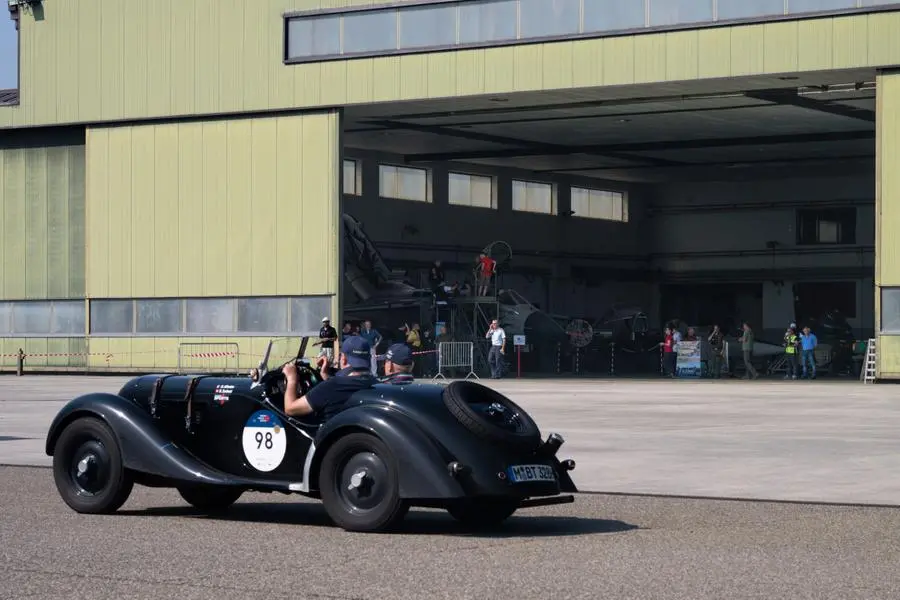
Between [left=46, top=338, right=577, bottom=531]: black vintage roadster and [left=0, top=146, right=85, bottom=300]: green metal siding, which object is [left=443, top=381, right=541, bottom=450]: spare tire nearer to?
[left=46, top=338, right=577, bottom=531]: black vintage roadster

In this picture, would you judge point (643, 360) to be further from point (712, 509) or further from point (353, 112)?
point (712, 509)

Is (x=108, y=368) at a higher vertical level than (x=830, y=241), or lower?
lower

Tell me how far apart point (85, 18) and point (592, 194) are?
27.1 meters

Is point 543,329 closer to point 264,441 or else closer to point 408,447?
point 264,441

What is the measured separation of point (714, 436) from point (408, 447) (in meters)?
9.69

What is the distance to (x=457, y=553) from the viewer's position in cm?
899

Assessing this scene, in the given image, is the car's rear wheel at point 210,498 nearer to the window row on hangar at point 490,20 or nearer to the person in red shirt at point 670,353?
the window row on hangar at point 490,20

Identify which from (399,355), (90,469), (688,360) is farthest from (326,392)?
(688,360)

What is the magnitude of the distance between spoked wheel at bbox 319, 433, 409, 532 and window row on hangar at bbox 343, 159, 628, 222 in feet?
136

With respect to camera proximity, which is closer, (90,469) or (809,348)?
(90,469)

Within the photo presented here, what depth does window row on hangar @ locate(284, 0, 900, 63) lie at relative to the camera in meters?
34.4

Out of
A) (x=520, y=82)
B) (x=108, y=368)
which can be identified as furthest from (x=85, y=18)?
(x=520, y=82)

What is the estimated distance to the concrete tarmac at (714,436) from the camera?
43.8ft

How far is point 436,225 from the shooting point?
5606cm
